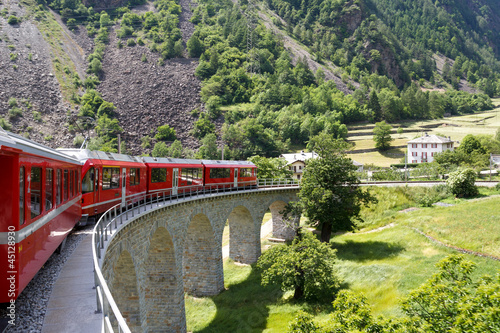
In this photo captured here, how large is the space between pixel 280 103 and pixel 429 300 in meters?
114

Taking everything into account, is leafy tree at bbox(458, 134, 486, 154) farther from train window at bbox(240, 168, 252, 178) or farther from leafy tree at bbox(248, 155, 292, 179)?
train window at bbox(240, 168, 252, 178)

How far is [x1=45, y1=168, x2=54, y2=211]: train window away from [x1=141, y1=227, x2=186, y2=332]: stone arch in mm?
13631

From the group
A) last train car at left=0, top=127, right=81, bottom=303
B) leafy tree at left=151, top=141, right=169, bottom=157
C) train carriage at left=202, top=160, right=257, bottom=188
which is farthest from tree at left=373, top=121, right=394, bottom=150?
last train car at left=0, top=127, right=81, bottom=303

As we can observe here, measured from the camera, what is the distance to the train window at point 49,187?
9883 millimetres

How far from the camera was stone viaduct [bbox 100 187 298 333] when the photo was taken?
54.7 ft

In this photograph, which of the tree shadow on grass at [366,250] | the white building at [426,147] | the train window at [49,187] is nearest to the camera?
the train window at [49,187]

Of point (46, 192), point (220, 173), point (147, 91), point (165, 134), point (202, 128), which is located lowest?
point (46, 192)

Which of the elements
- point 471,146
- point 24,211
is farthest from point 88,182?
point 471,146

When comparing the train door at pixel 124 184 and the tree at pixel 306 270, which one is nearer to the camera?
the train door at pixel 124 184

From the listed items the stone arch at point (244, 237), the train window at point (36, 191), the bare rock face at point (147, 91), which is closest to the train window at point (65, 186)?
the train window at point (36, 191)

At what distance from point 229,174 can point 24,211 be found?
87.2 feet

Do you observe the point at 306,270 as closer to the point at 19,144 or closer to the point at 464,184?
the point at 19,144

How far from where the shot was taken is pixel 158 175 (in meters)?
24.8

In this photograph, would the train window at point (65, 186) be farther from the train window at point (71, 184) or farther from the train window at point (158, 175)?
the train window at point (158, 175)
